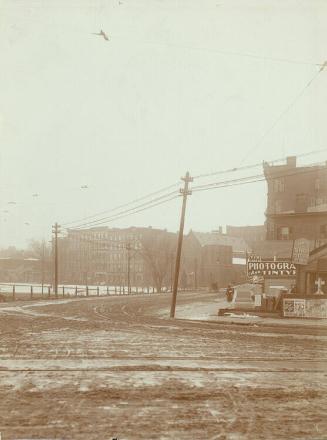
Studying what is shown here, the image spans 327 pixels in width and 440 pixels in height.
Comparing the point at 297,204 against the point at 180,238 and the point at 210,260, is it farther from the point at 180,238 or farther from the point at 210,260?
the point at 210,260

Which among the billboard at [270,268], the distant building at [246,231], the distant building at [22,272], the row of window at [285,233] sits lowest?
the distant building at [22,272]

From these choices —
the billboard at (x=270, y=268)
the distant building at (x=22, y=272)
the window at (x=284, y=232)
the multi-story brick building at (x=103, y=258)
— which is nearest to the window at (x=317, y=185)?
the window at (x=284, y=232)

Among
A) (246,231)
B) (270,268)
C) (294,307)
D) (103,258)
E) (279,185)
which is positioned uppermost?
(279,185)

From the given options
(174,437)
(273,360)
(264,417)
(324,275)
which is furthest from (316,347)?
(324,275)

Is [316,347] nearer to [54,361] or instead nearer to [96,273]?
[54,361]

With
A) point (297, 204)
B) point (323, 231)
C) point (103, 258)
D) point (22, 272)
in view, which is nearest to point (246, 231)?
point (103, 258)

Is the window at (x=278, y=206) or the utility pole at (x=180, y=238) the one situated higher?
the window at (x=278, y=206)

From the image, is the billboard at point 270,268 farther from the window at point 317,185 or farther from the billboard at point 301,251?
the window at point 317,185
